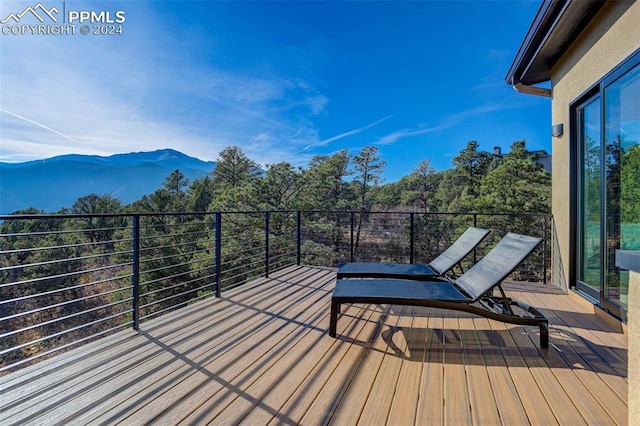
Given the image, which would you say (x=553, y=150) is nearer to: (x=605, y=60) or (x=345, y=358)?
(x=605, y=60)

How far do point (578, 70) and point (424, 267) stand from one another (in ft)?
8.76

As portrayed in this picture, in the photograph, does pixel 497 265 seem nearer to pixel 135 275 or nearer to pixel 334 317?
pixel 334 317

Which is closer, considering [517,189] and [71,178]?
[517,189]

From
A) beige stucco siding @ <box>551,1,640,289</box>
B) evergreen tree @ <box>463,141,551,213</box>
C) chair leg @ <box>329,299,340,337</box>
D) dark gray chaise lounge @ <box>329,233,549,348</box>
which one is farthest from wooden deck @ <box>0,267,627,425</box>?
evergreen tree @ <box>463,141,551,213</box>

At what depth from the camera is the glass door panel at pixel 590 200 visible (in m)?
2.99

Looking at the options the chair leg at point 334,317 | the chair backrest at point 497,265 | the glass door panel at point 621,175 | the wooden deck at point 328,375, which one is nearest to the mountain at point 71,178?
the wooden deck at point 328,375

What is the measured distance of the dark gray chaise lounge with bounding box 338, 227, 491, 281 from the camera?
3.13 m

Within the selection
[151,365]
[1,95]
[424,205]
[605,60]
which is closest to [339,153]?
[424,205]

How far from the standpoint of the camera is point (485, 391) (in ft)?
5.48

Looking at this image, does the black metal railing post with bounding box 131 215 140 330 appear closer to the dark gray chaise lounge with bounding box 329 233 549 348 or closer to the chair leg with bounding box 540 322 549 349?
the dark gray chaise lounge with bounding box 329 233 549 348

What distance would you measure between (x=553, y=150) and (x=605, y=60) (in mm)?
1368

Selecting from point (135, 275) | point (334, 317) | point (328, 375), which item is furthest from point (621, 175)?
point (135, 275)

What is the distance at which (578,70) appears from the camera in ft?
10.9

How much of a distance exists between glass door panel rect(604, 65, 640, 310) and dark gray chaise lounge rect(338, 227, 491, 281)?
998 millimetres
